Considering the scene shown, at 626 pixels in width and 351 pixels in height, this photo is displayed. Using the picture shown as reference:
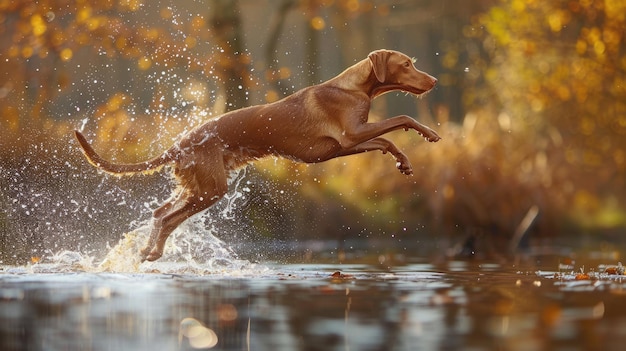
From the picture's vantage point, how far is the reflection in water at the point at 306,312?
5.04 metres

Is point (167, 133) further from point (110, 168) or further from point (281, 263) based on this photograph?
point (110, 168)

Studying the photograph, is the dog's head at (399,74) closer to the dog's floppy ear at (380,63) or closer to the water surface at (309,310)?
the dog's floppy ear at (380,63)

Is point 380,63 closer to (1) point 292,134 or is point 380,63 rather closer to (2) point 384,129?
(2) point 384,129

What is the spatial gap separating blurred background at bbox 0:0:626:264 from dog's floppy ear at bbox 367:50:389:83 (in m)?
4.14

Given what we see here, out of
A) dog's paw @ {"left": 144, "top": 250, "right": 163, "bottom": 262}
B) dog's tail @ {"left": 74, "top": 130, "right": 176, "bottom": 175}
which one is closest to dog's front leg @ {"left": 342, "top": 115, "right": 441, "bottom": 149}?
dog's tail @ {"left": 74, "top": 130, "right": 176, "bottom": 175}

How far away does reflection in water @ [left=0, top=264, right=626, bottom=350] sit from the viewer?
16.5 ft

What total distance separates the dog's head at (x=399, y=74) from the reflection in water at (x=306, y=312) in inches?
61.8

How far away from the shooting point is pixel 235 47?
63.2ft

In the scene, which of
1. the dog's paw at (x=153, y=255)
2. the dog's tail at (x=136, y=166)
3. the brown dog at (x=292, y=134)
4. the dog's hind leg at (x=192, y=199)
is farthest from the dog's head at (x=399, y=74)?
the dog's paw at (x=153, y=255)

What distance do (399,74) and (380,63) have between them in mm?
198

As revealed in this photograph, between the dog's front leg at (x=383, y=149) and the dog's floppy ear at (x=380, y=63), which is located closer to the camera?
the dog's front leg at (x=383, y=149)

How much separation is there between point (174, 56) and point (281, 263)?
8.83m

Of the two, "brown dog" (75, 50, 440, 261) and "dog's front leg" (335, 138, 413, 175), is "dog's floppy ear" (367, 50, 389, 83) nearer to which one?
"brown dog" (75, 50, 440, 261)

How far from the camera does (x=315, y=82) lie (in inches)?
781
